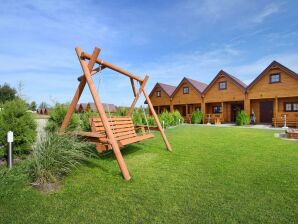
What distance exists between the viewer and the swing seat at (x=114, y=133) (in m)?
4.46

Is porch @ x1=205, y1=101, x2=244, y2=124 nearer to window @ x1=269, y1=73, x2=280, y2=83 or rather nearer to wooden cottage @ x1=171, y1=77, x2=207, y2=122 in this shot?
wooden cottage @ x1=171, y1=77, x2=207, y2=122

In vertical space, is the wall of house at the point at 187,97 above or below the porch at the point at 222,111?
above

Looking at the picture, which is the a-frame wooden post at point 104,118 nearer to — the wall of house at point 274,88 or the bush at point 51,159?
the bush at point 51,159

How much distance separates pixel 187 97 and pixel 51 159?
936 inches

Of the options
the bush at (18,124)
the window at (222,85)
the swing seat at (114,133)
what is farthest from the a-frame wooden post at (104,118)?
the window at (222,85)

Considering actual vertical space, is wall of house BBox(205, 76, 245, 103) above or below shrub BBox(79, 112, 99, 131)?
→ above

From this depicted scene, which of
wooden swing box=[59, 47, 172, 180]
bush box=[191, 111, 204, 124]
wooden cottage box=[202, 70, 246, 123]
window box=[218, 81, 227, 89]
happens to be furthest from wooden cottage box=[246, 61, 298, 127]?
wooden swing box=[59, 47, 172, 180]

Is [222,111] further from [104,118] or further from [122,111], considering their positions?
[104,118]

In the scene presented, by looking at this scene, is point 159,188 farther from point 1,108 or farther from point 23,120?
point 1,108

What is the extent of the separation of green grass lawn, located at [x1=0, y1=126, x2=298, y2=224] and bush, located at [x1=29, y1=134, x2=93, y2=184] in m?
0.20

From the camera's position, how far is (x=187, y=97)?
2633 cm

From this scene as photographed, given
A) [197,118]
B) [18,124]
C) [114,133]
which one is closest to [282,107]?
[197,118]

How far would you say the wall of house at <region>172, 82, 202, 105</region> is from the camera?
25422 mm

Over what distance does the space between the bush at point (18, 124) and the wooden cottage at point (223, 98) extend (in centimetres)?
1989
